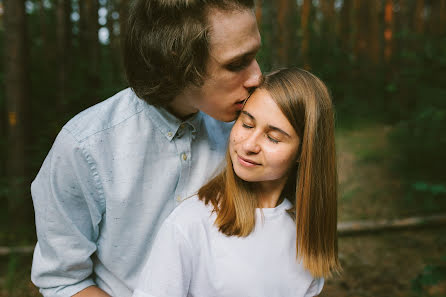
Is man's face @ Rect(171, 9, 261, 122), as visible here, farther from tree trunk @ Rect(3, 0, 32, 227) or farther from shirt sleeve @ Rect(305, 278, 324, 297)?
tree trunk @ Rect(3, 0, 32, 227)

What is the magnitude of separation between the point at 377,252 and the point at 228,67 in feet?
10.4

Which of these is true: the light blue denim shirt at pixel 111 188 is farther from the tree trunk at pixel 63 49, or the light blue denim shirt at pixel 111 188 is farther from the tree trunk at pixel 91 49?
the tree trunk at pixel 91 49

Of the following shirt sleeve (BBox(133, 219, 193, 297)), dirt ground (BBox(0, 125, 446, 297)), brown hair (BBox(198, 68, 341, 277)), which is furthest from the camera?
dirt ground (BBox(0, 125, 446, 297))

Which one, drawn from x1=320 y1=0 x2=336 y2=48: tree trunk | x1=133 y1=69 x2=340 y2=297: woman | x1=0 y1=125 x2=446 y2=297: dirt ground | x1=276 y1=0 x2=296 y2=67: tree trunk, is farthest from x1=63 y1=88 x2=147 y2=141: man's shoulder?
x1=320 y1=0 x2=336 y2=48: tree trunk

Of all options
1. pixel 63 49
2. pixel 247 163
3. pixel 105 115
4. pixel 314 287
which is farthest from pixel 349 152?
pixel 105 115

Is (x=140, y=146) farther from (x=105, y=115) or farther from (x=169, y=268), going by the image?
(x=169, y=268)

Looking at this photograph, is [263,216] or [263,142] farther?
[263,216]

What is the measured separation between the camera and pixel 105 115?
1.68 metres

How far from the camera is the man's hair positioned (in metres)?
1.54

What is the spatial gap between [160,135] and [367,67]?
1008cm

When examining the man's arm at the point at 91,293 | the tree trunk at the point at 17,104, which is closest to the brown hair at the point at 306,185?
the man's arm at the point at 91,293

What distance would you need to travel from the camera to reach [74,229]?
1656 mm

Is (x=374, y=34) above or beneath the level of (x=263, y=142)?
beneath

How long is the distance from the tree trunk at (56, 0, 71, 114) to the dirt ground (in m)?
1.72
